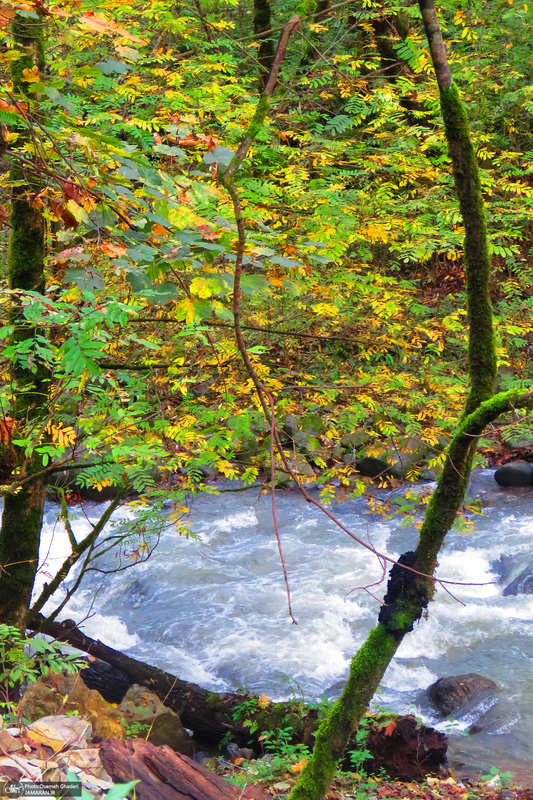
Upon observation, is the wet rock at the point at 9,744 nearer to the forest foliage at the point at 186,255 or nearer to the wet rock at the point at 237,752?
the forest foliage at the point at 186,255

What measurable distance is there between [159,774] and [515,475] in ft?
24.4

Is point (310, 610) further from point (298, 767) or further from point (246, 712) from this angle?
point (298, 767)

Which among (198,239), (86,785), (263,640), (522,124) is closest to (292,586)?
(263,640)

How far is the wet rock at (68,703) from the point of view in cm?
370

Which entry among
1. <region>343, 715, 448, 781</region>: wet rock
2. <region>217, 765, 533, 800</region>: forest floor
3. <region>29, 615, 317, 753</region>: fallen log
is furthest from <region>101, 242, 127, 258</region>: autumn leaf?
<region>343, 715, 448, 781</region>: wet rock

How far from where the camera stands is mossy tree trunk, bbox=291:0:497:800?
8.97 ft

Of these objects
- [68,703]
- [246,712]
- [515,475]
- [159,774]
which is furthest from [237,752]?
[515,475]

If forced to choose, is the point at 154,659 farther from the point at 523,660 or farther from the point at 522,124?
A: the point at 522,124

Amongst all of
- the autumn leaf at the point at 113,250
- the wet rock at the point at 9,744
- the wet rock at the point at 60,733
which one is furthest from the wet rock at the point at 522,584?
the autumn leaf at the point at 113,250

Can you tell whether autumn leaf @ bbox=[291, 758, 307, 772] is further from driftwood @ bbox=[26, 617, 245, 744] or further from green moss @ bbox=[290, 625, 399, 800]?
green moss @ bbox=[290, 625, 399, 800]

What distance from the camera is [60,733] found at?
252cm

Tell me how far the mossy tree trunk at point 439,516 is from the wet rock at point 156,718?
174 centimetres

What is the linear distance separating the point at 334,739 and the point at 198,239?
96.9 inches

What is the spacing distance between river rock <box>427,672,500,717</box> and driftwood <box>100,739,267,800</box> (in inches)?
120
